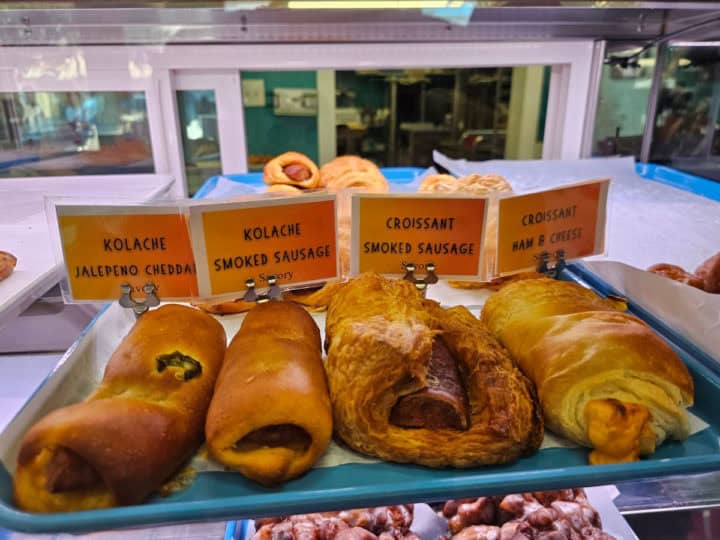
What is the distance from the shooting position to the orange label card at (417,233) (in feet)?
3.14

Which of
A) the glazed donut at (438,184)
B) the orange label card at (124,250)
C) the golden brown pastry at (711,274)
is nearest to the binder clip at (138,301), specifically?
the orange label card at (124,250)

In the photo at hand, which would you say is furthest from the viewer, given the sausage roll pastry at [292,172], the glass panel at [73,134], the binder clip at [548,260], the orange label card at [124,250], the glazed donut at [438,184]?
the sausage roll pastry at [292,172]

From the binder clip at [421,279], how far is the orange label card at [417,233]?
1cm

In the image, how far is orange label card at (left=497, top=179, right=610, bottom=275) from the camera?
3.33 feet

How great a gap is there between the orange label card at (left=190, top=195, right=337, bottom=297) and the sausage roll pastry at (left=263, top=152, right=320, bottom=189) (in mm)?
1191

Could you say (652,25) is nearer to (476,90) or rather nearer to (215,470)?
(476,90)

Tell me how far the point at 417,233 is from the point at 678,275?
0.69 m

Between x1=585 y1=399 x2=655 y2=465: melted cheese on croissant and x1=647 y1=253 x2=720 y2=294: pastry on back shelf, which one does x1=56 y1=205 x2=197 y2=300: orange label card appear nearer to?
x1=585 y1=399 x2=655 y2=465: melted cheese on croissant

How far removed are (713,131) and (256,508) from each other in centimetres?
238

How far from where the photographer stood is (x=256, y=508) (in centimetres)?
64

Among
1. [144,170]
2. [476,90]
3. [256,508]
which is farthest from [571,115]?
[256,508]

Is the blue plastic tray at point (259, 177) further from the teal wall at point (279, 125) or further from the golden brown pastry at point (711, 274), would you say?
the golden brown pastry at point (711, 274)

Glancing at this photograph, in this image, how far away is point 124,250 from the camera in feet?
2.91

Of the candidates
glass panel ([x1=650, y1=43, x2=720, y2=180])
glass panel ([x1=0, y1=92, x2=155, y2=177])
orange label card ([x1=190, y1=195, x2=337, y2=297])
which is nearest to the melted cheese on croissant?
orange label card ([x1=190, y1=195, x2=337, y2=297])
